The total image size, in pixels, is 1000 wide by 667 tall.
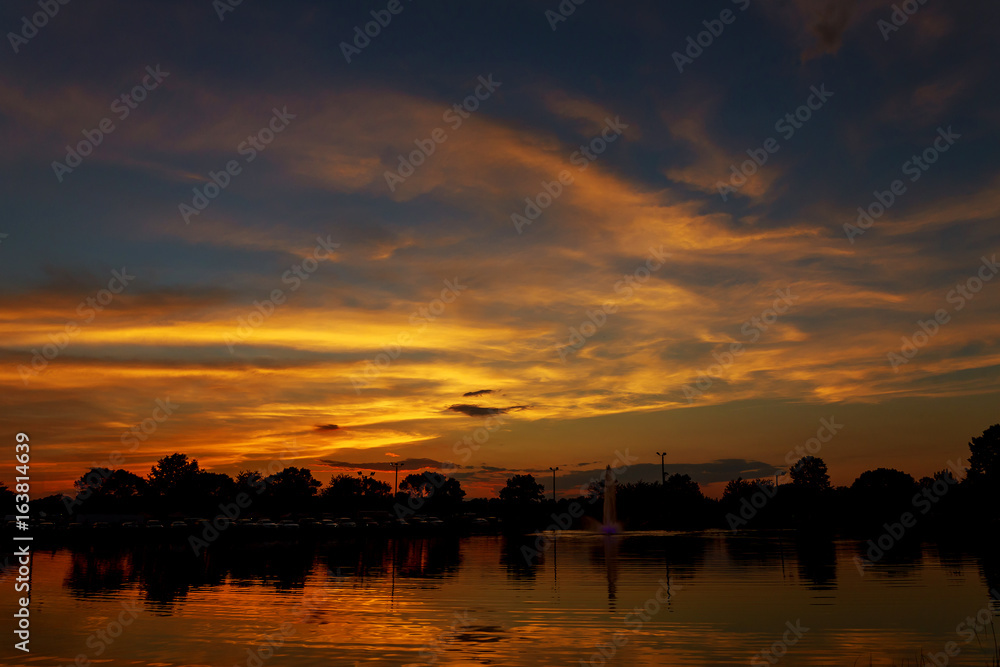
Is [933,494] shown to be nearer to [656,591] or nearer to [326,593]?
[656,591]

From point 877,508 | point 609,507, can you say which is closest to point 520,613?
point 609,507

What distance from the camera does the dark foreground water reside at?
21.0 metres

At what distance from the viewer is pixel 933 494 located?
445 feet

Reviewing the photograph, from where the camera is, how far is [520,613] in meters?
28.3

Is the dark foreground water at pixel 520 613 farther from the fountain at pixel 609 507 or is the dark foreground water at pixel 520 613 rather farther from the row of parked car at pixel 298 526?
the row of parked car at pixel 298 526

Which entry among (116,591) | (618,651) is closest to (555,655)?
(618,651)

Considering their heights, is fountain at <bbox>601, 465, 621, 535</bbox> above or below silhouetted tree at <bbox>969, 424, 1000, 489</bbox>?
below

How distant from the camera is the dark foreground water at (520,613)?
2102 cm

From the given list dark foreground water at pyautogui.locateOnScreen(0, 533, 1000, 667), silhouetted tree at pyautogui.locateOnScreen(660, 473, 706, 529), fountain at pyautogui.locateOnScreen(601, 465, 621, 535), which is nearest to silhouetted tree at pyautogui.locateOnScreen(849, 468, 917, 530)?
silhouetted tree at pyautogui.locateOnScreen(660, 473, 706, 529)

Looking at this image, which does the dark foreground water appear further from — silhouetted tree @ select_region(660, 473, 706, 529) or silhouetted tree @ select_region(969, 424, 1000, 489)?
silhouetted tree @ select_region(969, 424, 1000, 489)

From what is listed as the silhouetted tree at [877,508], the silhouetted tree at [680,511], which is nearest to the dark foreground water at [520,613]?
the silhouetted tree at [877,508]

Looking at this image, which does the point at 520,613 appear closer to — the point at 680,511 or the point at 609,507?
the point at 609,507

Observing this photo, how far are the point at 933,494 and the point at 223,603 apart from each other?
138 metres

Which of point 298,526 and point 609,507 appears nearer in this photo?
point 609,507
